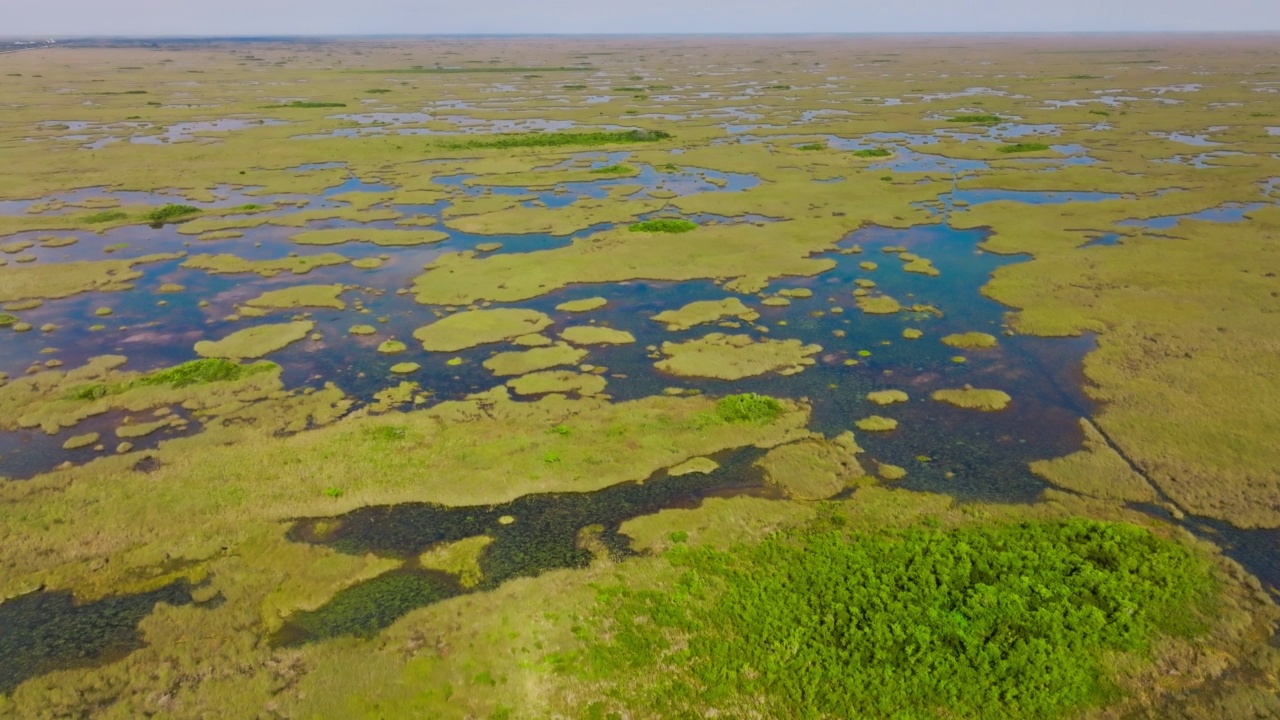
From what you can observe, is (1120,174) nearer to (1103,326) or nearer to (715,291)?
(1103,326)

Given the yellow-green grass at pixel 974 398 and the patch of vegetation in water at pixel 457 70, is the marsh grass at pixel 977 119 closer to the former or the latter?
the yellow-green grass at pixel 974 398

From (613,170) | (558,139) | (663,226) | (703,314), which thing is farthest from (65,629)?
(558,139)

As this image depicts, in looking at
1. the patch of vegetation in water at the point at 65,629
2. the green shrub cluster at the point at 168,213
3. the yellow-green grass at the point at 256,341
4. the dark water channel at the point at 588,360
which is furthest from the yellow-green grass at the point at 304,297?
the green shrub cluster at the point at 168,213

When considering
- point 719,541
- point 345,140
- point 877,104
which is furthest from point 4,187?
point 877,104

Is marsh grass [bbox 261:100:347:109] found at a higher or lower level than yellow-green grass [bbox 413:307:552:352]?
higher

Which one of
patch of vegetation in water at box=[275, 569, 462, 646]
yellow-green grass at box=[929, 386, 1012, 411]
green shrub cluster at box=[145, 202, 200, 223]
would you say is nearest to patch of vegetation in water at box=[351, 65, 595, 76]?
green shrub cluster at box=[145, 202, 200, 223]

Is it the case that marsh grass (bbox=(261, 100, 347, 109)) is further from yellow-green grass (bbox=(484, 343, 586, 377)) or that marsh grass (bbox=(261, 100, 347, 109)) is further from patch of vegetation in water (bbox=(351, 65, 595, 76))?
yellow-green grass (bbox=(484, 343, 586, 377))
